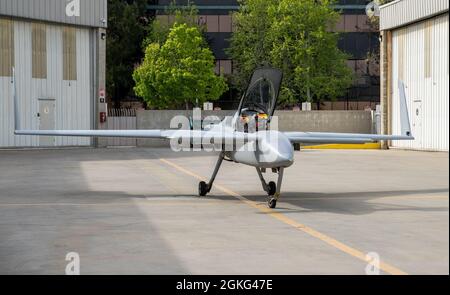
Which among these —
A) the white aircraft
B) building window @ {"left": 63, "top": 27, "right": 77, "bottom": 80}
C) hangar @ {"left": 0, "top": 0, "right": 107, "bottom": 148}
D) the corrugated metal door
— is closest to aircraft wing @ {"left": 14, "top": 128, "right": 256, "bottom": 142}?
the white aircraft

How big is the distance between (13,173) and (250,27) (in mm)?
51392

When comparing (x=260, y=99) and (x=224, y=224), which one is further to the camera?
(x=260, y=99)

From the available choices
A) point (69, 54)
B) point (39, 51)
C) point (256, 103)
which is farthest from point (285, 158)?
point (69, 54)

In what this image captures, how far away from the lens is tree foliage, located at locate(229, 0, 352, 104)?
6931 cm

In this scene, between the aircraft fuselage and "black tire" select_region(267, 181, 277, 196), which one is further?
"black tire" select_region(267, 181, 277, 196)

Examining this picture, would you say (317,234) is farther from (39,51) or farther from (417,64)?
(39,51)

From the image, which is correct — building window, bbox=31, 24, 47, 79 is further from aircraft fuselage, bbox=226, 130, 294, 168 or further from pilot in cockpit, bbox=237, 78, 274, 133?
aircraft fuselage, bbox=226, 130, 294, 168

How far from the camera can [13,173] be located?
24.3 meters

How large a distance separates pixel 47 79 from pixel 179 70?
92.1 ft

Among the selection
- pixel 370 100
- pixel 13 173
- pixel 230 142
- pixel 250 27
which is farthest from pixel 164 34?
pixel 230 142

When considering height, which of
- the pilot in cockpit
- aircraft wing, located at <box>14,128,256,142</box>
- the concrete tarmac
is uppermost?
the pilot in cockpit

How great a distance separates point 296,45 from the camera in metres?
69.6

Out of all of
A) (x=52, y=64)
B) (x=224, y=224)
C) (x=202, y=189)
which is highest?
(x=52, y=64)

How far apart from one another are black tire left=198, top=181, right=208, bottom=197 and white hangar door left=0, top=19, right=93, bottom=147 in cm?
2549
